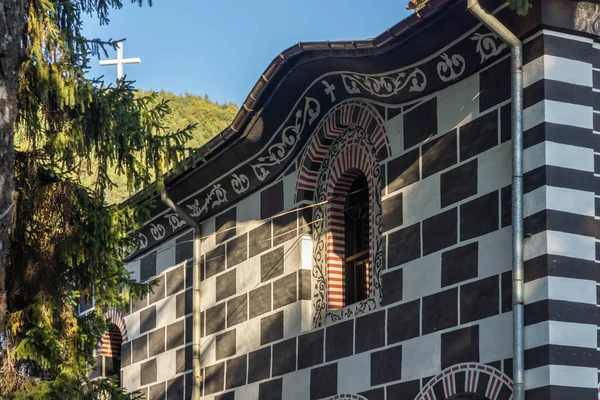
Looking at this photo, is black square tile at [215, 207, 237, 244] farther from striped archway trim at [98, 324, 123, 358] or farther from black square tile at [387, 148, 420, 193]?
striped archway trim at [98, 324, 123, 358]

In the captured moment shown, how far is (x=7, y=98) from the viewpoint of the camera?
8.84m

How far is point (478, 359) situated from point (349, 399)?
2.05 meters

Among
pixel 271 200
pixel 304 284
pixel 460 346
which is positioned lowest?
pixel 460 346

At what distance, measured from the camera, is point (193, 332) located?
14836 millimetres

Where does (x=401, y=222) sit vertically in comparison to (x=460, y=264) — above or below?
above

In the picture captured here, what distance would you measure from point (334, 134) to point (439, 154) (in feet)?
6.75

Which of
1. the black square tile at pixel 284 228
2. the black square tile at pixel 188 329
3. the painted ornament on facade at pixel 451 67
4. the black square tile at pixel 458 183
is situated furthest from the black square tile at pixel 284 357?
the painted ornament on facade at pixel 451 67

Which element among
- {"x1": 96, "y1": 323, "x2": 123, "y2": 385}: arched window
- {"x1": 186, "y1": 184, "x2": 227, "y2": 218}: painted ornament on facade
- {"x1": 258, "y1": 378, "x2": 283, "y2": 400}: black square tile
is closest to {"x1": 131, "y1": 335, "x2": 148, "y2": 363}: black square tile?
{"x1": 96, "y1": 323, "x2": 123, "y2": 385}: arched window

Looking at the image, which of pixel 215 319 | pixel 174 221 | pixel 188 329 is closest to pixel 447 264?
pixel 215 319

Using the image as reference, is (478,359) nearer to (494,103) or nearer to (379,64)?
(494,103)

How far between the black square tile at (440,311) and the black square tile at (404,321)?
0.38ft

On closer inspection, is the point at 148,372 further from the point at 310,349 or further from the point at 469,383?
the point at 469,383

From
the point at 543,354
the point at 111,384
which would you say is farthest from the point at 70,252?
the point at 543,354

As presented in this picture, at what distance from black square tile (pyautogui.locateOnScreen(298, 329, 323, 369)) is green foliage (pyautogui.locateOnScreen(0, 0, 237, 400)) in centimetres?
241
